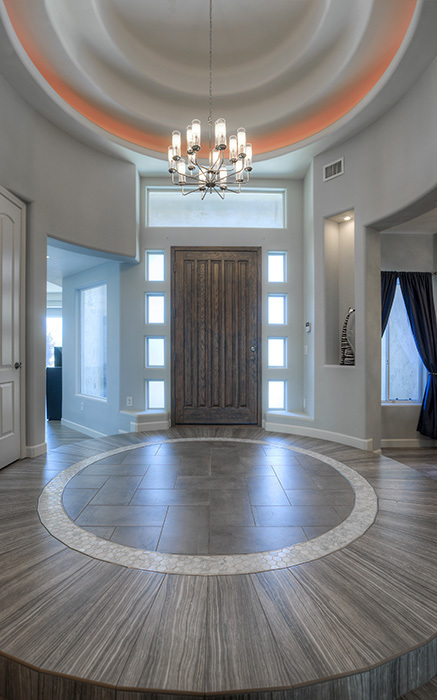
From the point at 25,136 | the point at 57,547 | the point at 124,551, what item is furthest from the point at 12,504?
the point at 25,136

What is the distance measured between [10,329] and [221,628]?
3070 mm

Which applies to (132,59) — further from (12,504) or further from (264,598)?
(264,598)

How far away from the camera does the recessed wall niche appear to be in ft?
15.0

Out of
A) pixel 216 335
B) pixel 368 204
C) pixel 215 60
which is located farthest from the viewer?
pixel 216 335

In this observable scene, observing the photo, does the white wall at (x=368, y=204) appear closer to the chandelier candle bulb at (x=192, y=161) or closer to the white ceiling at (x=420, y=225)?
the white ceiling at (x=420, y=225)

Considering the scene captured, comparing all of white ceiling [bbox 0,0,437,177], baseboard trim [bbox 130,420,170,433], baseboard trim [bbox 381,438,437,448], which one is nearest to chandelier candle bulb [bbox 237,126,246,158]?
white ceiling [bbox 0,0,437,177]

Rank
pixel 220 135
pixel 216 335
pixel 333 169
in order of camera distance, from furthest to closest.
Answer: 1. pixel 216 335
2. pixel 333 169
3. pixel 220 135

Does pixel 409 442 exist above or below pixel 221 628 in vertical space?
below

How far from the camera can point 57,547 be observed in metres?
1.98

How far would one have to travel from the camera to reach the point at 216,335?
5203 mm

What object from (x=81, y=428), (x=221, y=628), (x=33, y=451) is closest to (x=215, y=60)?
(x=33, y=451)

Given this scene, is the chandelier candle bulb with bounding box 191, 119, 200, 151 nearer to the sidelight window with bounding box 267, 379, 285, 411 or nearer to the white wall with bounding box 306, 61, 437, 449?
the white wall with bounding box 306, 61, 437, 449

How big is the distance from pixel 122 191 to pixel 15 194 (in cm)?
157

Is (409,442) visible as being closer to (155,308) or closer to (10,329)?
(155,308)
